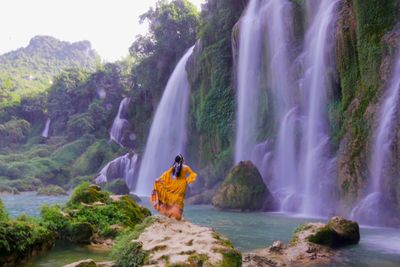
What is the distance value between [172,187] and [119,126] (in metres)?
40.9

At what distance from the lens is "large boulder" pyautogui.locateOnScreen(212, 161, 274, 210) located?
67.6 feet

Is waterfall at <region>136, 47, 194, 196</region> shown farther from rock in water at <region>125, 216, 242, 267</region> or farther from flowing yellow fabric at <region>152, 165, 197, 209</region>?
rock in water at <region>125, 216, 242, 267</region>

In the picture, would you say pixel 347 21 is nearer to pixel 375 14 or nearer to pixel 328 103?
pixel 375 14

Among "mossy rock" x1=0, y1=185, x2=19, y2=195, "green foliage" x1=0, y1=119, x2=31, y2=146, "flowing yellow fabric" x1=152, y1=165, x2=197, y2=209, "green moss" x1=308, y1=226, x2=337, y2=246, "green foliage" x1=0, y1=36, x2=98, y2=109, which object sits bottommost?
"green moss" x1=308, y1=226, x2=337, y2=246

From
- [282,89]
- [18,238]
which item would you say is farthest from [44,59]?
[18,238]

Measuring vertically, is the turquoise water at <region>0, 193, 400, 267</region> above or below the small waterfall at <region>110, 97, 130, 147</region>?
below

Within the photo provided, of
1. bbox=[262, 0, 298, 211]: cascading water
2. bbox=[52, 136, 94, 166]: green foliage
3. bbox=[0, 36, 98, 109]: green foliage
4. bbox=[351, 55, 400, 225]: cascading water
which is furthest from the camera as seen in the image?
bbox=[0, 36, 98, 109]: green foliage

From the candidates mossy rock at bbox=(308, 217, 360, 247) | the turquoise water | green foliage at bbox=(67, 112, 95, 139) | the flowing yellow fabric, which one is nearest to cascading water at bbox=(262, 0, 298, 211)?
the turquoise water

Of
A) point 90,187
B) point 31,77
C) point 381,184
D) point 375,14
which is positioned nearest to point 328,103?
point 375,14

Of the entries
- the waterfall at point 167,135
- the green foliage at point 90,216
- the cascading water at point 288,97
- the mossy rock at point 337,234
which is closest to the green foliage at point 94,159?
the waterfall at point 167,135

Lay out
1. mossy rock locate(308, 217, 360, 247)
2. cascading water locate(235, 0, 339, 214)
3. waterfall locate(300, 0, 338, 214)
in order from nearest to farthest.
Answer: mossy rock locate(308, 217, 360, 247) < waterfall locate(300, 0, 338, 214) < cascading water locate(235, 0, 339, 214)

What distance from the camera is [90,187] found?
44.2 feet

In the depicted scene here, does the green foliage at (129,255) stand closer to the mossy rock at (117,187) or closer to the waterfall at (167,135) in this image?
the mossy rock at (117,187)

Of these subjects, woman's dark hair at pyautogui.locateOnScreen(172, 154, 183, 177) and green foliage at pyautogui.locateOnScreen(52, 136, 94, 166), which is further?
green foliage at pyautogui.locateOnScreen(52, 136, 94, 166)
